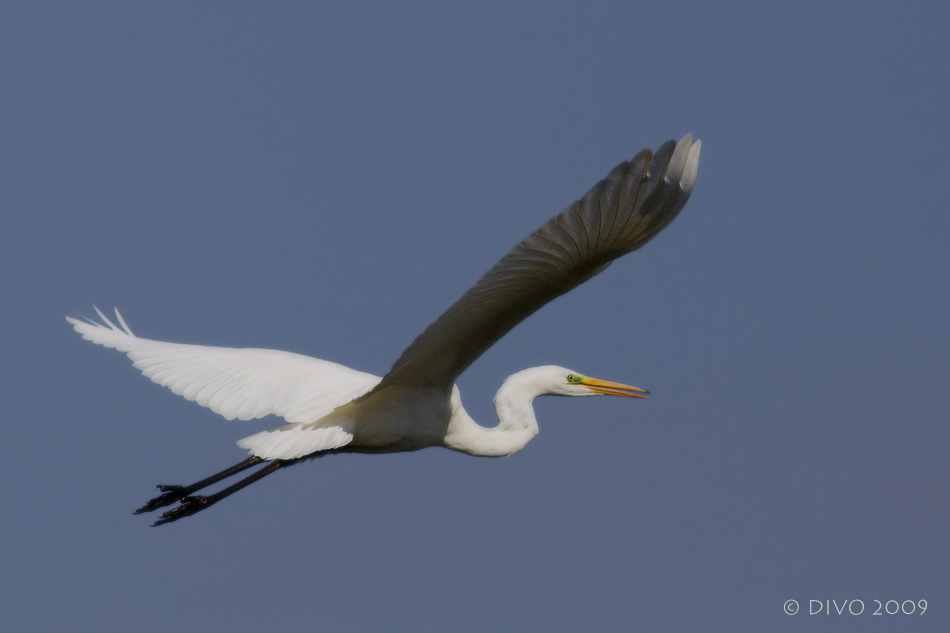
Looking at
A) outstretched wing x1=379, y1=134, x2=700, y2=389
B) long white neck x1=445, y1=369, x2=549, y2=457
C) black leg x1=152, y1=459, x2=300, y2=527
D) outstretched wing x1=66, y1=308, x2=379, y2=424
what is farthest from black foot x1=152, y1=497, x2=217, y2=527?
outstretched wing x1=379, y1=134, x2=700, y2=389

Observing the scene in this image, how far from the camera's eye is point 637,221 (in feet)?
17.0

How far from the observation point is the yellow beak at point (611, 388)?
29.1ft

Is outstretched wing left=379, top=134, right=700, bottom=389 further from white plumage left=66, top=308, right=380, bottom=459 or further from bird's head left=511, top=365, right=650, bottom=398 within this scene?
bird's head left=511, top=365, right=650, bottom=398

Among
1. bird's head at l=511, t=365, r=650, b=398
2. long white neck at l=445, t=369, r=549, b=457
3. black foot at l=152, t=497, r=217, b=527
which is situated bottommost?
black foot at l=152, t=497, r=217, b=527

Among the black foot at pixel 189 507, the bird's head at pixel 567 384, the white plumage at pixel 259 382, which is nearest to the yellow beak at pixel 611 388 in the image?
the bird's head at pixel 567 384

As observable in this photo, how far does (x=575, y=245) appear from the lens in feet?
17.1

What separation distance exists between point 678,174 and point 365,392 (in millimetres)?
2866

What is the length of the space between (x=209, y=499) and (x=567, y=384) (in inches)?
127

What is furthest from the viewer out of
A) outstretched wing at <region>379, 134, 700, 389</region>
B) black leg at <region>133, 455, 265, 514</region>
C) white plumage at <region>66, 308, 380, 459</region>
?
black leg at <region>133, 455, 265, 514</region>

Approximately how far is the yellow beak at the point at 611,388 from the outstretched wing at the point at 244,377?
2.21 m

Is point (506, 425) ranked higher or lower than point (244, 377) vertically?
lower

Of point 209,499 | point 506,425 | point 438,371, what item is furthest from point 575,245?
point 209,499

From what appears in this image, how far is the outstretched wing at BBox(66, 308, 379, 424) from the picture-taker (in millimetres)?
6820

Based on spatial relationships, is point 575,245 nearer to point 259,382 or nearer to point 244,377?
point 259,382
